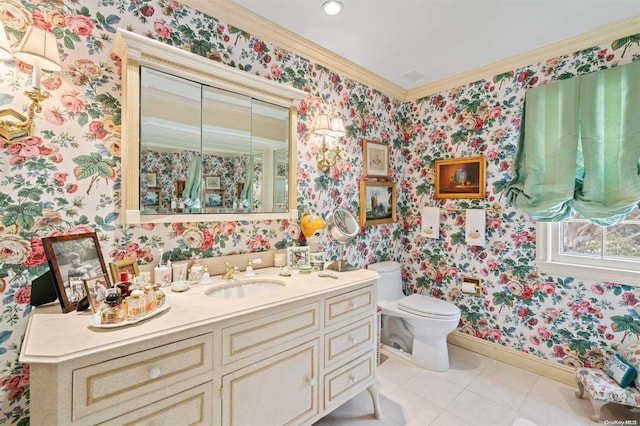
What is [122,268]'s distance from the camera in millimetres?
1322

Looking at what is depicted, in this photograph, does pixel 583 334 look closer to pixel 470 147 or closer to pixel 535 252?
pixel 535 252

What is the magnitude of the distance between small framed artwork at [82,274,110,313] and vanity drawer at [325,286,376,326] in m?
0.99

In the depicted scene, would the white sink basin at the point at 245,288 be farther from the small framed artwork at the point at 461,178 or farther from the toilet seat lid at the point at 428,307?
the small framed artwork at the point at 461,178

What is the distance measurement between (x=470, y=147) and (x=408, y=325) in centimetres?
167

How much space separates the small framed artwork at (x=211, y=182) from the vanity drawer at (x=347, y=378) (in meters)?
1.22

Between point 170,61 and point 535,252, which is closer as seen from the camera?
point 170,61

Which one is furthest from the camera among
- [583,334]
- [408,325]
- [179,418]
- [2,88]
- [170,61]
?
[408,325]

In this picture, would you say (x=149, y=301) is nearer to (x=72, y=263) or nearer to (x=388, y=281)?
(x=72, y=263)

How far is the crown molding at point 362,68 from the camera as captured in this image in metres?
1.78

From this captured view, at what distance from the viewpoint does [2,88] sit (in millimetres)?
1205

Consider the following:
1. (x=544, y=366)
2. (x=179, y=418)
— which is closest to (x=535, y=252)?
(x=544, y=366)

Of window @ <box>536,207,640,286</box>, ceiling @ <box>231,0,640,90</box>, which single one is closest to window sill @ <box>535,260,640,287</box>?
window @ <box>536,207,640,286</box>

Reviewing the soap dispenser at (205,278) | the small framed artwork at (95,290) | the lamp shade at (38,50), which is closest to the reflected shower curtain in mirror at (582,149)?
the soap dispenser at (205,278)

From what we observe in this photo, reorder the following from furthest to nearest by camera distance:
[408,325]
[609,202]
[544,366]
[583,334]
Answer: [408,325] < [544,366] < [583,334] < [609,202]
